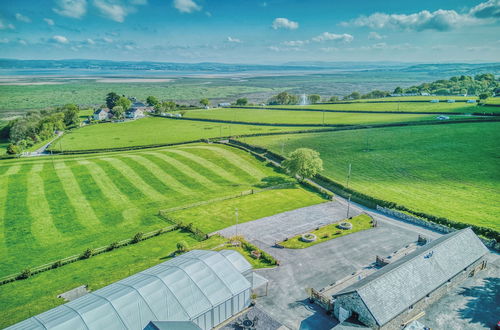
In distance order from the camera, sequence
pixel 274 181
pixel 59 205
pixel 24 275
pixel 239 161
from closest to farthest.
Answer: pixel 24 275
pixel 59 205
pixel 274 181
pixel 239 161

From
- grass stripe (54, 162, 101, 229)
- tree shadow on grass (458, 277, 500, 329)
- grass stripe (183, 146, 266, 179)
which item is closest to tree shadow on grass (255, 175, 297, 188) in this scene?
grass stripe (183, 146, 266, 179)

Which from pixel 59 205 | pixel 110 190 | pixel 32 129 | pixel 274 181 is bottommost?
pixel 59 205

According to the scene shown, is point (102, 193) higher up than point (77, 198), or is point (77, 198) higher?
point (102, 193)

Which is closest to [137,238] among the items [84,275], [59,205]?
[84,275]

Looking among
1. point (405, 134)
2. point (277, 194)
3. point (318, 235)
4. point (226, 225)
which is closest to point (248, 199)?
point (277, 194)

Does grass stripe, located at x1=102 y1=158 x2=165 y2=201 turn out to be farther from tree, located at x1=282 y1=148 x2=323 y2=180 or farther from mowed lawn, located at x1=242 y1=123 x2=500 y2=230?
mowed lawn, located at x1=242 y1=123 x2=500 y2=230

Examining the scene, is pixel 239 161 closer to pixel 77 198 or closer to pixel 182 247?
pixel 77 198

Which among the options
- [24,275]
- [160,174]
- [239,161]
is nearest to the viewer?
[24,275]

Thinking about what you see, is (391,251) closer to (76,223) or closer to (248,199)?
(248,199)
